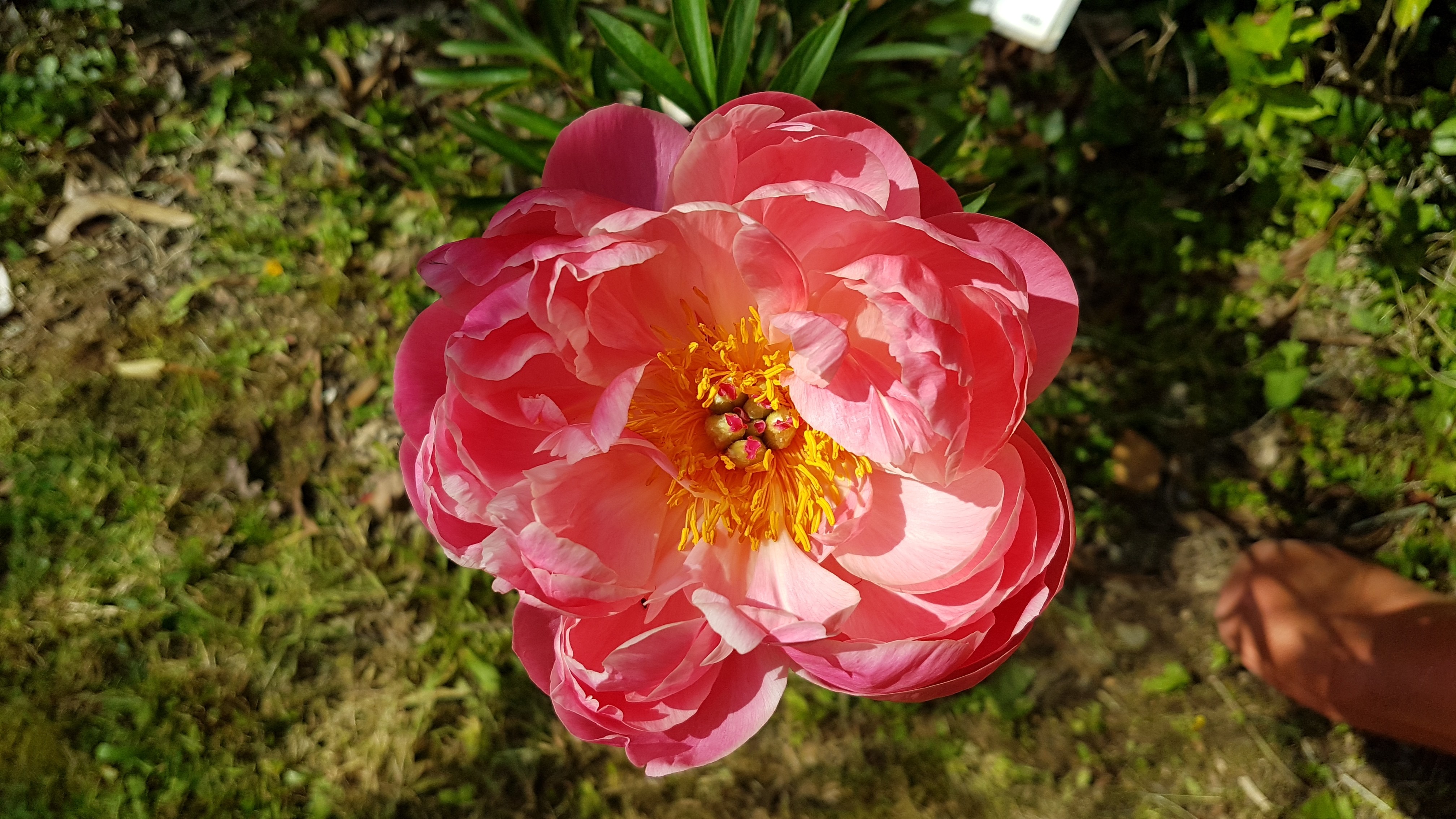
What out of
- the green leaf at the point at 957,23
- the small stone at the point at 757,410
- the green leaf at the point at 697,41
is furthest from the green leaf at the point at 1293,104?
the small stone at the point at 757,410

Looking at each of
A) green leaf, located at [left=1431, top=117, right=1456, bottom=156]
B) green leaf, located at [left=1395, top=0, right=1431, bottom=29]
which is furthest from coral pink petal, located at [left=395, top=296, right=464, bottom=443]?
green leaf, located at [left=1431, top=117, right=1456, bottom=156]

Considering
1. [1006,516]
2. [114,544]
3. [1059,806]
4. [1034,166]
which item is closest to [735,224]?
[1006,516]

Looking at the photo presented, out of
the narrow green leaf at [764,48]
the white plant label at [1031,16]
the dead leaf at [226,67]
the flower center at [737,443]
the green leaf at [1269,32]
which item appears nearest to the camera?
the flower center at [737,443]

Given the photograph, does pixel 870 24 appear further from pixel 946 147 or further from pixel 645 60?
pixel 645 60

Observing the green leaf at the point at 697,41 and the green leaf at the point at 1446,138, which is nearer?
the green leaf at the point at 697,41

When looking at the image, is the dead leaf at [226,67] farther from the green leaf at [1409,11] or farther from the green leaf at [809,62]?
the green leaf at [1409,11]

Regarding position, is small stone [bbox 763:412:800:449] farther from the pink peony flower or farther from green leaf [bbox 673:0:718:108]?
green leaf [bbox 673:0:718:108]
